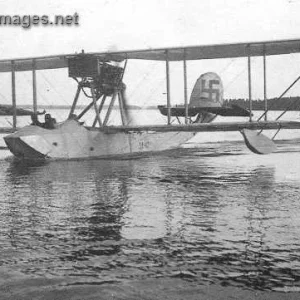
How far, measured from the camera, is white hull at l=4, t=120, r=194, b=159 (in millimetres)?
17500

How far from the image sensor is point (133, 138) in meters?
22.9

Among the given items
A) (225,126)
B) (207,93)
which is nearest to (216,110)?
(207,93)

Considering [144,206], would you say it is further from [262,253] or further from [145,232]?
[262,253]

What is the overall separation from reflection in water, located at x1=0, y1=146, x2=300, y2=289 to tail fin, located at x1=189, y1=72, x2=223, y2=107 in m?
14.3

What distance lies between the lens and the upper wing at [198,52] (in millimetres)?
17594

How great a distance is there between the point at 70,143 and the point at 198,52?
620 centimetres

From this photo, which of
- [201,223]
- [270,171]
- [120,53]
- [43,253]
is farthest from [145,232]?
[120,53]

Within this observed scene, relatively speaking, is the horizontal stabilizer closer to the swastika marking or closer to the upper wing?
the swastika marking

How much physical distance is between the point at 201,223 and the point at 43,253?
2.19 m

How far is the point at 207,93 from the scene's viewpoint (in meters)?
24.9

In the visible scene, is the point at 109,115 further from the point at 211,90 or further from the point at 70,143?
the point at 211,90

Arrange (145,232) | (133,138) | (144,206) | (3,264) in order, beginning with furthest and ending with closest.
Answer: (133,138), (144,206), (145,232), (3,264)

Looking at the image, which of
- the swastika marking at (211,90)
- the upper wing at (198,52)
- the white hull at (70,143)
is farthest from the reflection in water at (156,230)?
the swastika marking at (211,90)

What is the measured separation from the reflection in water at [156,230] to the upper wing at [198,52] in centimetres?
824
